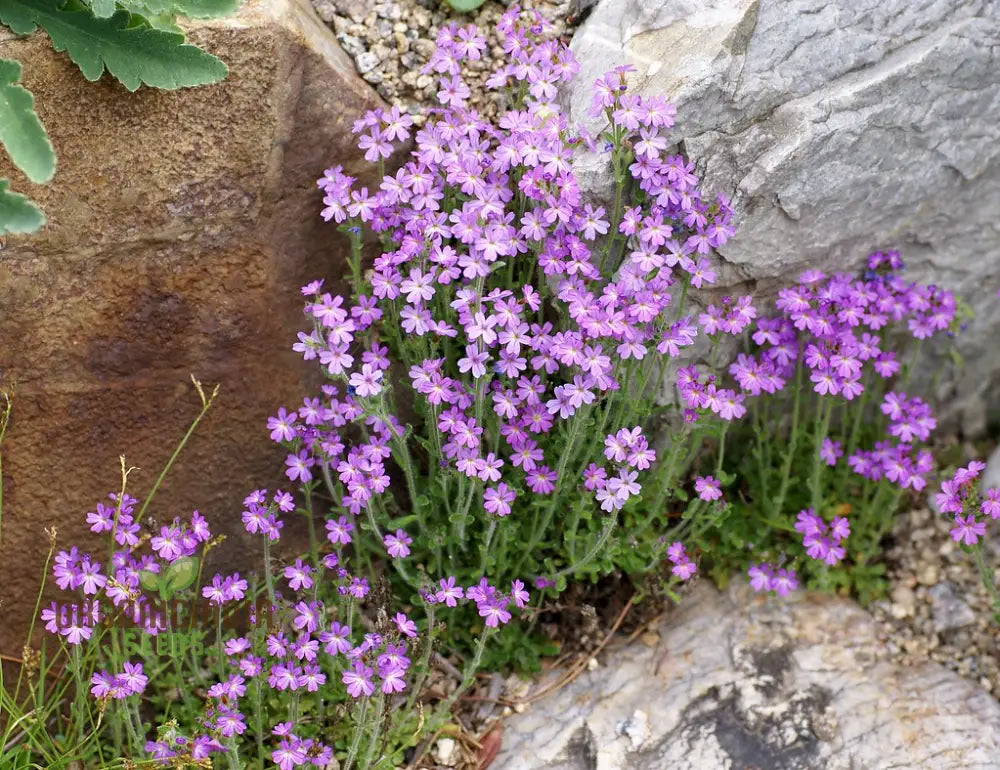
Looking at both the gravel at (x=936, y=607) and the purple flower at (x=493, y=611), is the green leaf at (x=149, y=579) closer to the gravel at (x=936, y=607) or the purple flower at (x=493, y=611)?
the purple flower at (x=493, y=611)

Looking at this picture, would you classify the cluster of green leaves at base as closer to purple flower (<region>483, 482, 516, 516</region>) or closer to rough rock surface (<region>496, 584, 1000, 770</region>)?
purple flower (<region>483, 482, 516, 516</region>)

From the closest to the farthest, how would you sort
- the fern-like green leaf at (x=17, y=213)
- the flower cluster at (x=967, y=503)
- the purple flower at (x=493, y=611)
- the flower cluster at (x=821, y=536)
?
the fern-like green leaf at (x=17, y=213), the purple flower at (x=493, y=611), the flower cluster at (x=967, y=503), the flower cluster at (x=821, y=536)

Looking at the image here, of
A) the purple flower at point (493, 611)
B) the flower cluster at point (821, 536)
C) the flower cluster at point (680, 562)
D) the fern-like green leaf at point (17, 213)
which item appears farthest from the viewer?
the flower cluster at point (821, 536)

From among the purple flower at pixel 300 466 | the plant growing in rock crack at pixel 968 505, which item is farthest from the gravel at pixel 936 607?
the purple flower at pixel 300 466

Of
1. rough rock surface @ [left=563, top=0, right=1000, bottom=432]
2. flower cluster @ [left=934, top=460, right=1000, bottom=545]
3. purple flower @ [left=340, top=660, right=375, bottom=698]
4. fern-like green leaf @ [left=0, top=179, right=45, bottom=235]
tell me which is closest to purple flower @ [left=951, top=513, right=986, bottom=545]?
flower cluster @ [left=934, top=460, right=1000, bottom=545]

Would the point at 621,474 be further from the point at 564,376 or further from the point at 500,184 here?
the point at 500,184

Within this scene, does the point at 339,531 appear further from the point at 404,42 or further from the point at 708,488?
the point at 404,42

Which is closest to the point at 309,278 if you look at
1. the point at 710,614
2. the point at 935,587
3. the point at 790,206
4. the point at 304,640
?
the point at 304,640
